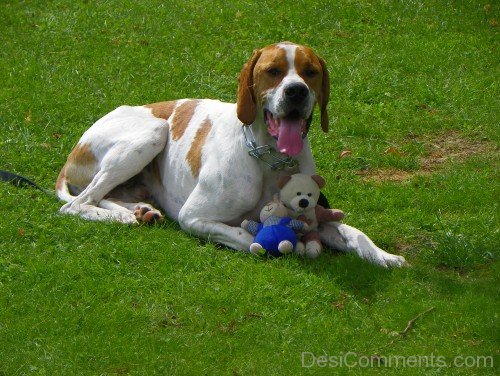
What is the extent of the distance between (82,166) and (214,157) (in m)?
1.28

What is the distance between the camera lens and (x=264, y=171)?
719 cm

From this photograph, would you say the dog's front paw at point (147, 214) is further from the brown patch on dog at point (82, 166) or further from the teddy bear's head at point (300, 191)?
the teddy bear's head at point (300, 191)

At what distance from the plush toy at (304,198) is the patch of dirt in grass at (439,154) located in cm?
176

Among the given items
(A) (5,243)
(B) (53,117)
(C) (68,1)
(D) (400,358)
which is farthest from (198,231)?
(C) (68,1)

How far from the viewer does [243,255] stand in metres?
7.01

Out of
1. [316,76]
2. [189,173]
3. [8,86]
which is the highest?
[316,76]

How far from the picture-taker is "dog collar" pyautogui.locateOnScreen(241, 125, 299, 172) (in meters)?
7.12

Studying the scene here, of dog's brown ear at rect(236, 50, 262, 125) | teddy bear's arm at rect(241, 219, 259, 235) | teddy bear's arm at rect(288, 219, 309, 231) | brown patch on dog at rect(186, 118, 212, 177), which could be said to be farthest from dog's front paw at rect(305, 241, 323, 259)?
brown patch on dog at rect(186, 118, 212, 177)

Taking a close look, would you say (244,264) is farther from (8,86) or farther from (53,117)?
(8,86)

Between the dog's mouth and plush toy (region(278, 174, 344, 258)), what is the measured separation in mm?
184

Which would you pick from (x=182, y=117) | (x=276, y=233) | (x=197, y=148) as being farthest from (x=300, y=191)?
(x=182, y=117)

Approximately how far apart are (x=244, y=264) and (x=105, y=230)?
1.16 m

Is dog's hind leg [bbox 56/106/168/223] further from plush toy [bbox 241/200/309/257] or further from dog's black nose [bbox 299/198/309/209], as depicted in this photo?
dog's black nose [bbox 299/198/309/209]

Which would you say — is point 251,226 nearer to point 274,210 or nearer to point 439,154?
point 274,210
